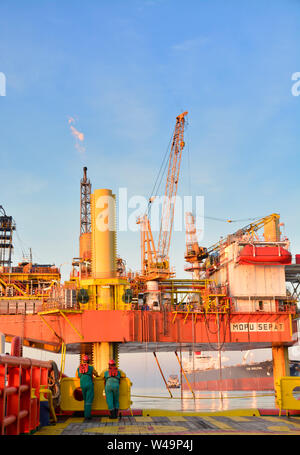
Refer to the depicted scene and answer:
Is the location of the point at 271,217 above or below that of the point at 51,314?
above

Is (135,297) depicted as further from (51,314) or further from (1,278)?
(1,278)

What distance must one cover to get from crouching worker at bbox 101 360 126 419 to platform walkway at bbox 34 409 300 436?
42 cm

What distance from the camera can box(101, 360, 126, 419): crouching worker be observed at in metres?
19.8

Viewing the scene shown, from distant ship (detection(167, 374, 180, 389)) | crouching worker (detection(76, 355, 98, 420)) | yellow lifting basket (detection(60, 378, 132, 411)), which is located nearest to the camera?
crouching worker (detection(76, 355, 98, 420))

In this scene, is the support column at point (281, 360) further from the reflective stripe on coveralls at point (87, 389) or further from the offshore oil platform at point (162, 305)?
the reflective stripe on coveralls at point (87, 389)

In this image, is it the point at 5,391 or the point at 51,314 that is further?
the point at 51,314

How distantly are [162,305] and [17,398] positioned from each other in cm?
4010

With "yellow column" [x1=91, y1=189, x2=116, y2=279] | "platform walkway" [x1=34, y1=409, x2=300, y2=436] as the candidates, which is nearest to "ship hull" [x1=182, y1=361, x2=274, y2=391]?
"yellow column" [x1=91, y1=189, x2=116, y2=279]

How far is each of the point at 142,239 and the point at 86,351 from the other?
2117cm

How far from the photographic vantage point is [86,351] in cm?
5562

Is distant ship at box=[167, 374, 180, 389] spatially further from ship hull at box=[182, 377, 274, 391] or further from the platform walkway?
the platform walkway

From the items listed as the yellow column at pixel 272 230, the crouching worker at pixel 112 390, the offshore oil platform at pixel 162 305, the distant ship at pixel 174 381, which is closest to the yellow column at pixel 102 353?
the offshore oil platform at pixel 162 305

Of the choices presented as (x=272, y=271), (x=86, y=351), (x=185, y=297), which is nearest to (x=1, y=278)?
(x=86, y=351)

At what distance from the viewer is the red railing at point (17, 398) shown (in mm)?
11062
